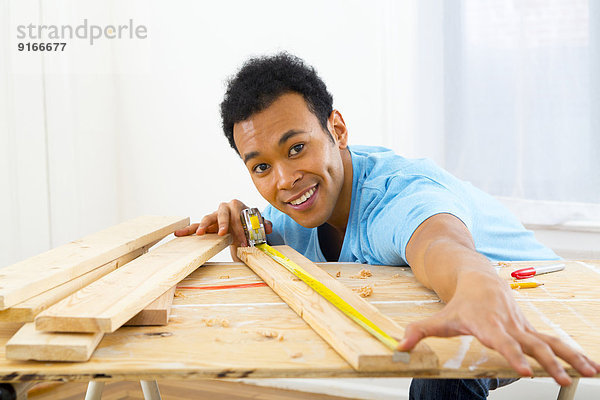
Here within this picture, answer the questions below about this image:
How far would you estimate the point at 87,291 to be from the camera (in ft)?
3.33

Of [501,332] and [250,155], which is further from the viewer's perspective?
[250,155]

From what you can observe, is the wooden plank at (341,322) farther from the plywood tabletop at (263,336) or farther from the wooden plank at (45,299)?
the wooden plank at (45,299)

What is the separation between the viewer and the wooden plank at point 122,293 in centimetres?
85

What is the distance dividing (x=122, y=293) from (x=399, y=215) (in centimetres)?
61

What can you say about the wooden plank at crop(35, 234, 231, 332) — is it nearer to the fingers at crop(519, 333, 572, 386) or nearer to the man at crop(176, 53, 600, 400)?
the man at crop(176, 53, 600, 400)

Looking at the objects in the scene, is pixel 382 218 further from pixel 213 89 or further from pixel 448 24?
pixel 213 89

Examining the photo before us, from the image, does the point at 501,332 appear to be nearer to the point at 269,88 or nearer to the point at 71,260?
the point at 71,260

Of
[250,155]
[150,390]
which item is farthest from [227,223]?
[150,390]

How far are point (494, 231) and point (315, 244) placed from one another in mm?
512

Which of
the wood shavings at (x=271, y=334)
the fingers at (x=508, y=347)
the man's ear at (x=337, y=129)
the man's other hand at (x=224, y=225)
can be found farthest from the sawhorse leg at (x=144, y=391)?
the fingers at (x=508, y=347)

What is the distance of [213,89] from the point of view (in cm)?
316

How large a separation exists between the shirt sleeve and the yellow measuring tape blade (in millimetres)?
209

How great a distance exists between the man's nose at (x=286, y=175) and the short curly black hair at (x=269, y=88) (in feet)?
0.52

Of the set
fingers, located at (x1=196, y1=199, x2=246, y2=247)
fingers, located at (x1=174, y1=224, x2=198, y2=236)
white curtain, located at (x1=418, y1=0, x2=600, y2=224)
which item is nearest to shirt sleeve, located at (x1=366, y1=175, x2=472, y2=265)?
fingers, located at (x1=196, y1=199, x2=246, y2=247)
